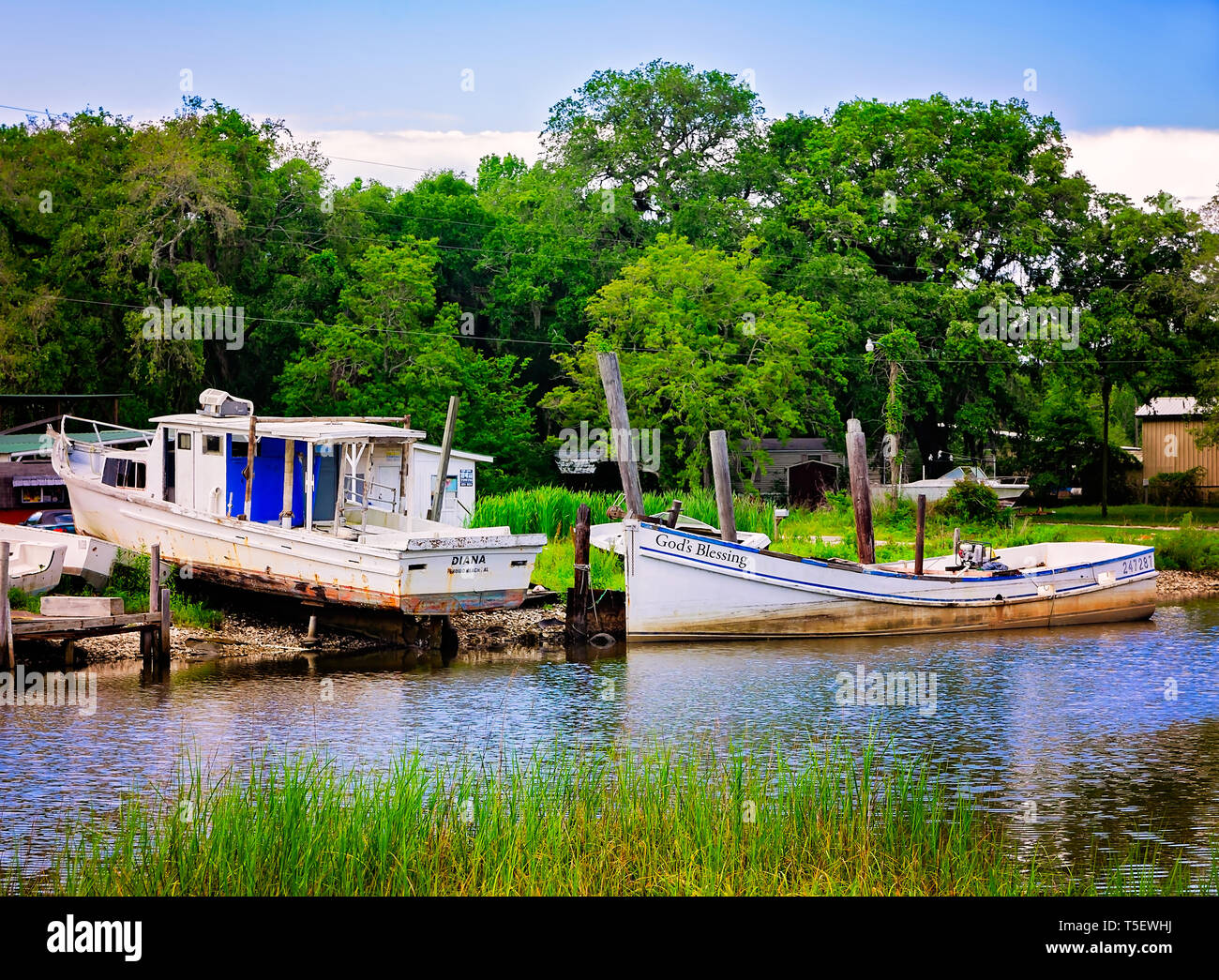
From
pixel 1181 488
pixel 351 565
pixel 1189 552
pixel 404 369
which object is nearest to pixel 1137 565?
pixel 1189 552

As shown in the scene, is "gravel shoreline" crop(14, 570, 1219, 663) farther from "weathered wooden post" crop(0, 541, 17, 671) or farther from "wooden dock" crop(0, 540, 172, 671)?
"weathered wooden post" crop(0, 541, 17, 671)

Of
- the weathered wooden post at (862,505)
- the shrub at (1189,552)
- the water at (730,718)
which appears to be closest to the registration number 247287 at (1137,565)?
the water at (730,718)

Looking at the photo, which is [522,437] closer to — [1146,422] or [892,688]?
[892,688]

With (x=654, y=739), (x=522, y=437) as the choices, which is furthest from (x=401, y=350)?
(x=654, y=739)

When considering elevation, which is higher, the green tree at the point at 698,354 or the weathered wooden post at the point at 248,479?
the green tree at the point at 698,354

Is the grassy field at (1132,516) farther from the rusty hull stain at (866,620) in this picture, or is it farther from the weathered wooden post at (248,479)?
the weathered wooden post at (248,479)

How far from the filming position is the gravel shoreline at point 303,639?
78.7ft

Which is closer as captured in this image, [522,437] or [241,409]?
[241,409]

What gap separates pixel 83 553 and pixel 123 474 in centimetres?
395

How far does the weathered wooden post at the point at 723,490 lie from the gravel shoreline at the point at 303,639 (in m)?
3.77

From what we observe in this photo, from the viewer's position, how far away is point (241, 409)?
92.4 feet

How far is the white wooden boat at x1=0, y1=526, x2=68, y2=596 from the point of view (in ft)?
78.7

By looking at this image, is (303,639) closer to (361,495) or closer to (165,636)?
(361,495)
